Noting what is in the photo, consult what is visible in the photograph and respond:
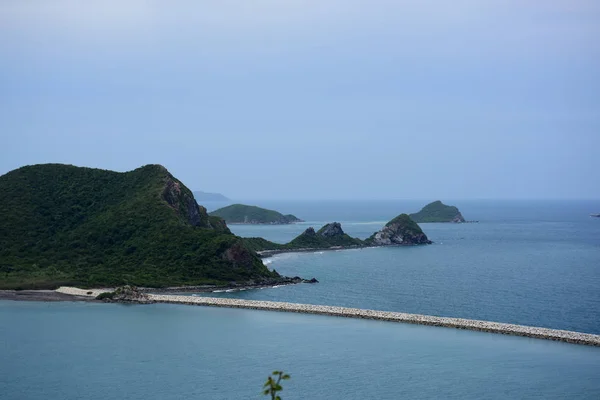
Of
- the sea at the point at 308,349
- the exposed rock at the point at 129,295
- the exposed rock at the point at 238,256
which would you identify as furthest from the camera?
the exposed rock at the point at 238,256

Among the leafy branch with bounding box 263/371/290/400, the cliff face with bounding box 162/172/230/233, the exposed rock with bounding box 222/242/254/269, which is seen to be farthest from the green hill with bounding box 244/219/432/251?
the leafy branch with bounding box 263/371/290/400

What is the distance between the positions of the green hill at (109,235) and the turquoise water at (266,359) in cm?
2434

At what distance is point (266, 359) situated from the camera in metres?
59.9

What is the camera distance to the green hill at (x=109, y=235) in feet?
340

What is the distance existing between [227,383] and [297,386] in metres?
5.31

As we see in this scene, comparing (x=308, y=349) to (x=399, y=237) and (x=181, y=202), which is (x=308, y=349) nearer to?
(x=181, y=202)

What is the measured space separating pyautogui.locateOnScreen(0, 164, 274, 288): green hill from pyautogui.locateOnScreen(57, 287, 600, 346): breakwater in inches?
413

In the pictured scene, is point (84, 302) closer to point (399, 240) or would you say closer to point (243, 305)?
point (243, 305)

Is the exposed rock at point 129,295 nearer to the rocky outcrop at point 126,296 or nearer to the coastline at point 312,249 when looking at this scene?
the rocky outcrop at point 126,296

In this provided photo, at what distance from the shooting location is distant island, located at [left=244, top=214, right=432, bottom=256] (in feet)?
553

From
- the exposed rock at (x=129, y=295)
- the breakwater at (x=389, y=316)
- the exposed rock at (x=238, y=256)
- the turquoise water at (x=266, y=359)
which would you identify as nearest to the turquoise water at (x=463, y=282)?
the breakwater at (x=389, y=316)

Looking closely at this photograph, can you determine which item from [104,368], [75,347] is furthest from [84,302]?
[104,368]

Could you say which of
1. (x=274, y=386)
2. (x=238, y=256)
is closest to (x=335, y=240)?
(x=238, y=256)

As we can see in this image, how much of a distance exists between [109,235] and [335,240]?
82174mm
